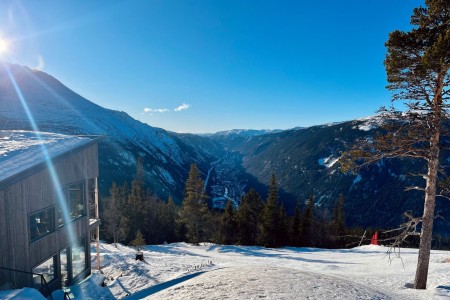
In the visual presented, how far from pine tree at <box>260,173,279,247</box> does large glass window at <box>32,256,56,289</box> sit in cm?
3892

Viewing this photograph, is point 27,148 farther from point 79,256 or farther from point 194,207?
point 194,207

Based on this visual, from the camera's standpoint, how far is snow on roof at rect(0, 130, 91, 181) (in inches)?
438

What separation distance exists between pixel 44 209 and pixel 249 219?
4250 centimetres

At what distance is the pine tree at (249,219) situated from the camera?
51375 millimetres

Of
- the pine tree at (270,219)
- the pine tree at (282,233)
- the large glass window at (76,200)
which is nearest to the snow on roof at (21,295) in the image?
the large glass window at (76,200)

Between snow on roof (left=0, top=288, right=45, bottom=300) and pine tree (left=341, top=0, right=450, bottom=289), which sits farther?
pine tree (left=341, top=0, right=450, bottom=289)

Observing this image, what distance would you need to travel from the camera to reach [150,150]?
187 metres

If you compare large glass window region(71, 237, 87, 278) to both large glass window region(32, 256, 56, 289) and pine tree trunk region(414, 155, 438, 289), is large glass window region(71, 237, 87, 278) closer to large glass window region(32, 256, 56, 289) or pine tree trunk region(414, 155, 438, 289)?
large glass window region(32, 256, 56, 289)

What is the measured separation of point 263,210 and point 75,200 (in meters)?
38.9

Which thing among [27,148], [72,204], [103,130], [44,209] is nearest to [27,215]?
[44,209]

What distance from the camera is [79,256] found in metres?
16.5

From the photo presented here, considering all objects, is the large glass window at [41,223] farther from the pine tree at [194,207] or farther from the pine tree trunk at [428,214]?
the pine tree at [194,207]

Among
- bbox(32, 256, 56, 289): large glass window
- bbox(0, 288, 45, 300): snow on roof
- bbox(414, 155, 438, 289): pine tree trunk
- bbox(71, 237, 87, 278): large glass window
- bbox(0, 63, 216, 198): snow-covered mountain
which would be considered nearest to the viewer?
bbox(0, 288, 45, 300): snow on roof

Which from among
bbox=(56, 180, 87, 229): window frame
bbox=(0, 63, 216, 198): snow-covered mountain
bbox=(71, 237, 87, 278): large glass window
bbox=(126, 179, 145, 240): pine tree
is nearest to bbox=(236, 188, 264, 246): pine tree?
bbox=(126, 179, 145, 240): pine tree
